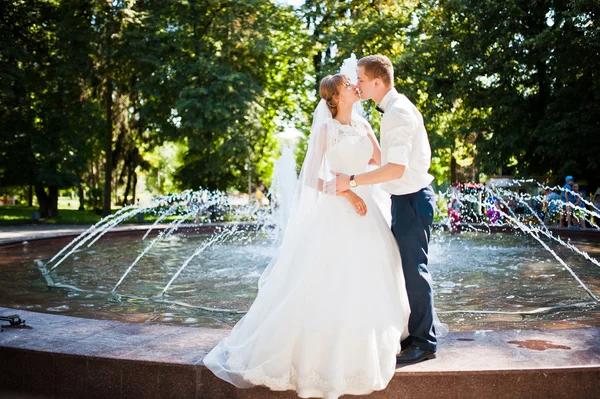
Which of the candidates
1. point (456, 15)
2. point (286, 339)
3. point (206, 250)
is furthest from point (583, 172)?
point (286, 339)

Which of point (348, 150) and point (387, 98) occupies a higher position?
point (387, 98)

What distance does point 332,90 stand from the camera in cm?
434

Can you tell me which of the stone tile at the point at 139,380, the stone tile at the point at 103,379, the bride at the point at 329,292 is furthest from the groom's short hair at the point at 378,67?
the stone tile at the point at 103,379

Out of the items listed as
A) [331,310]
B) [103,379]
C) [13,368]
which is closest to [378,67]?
[331,310]

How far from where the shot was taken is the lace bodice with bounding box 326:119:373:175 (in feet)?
14.1

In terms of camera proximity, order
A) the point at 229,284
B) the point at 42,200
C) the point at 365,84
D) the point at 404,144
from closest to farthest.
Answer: the point at 404,144
the point at 365,84
the point at 229,284
the point at 42,200

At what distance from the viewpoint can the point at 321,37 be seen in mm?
27719

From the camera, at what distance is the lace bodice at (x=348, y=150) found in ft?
14.1

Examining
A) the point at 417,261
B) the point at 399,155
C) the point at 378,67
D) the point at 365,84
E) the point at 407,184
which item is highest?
the point at 378,67

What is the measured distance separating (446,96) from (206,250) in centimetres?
1656

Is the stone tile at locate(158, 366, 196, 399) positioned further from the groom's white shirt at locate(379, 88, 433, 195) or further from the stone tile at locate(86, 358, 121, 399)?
the groom's white shirt at locate(379, 88, 433, 195)

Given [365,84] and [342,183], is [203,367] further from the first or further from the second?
[365,84]

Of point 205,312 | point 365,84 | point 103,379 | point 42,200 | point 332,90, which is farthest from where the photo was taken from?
point 42,200

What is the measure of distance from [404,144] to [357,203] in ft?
1.64
